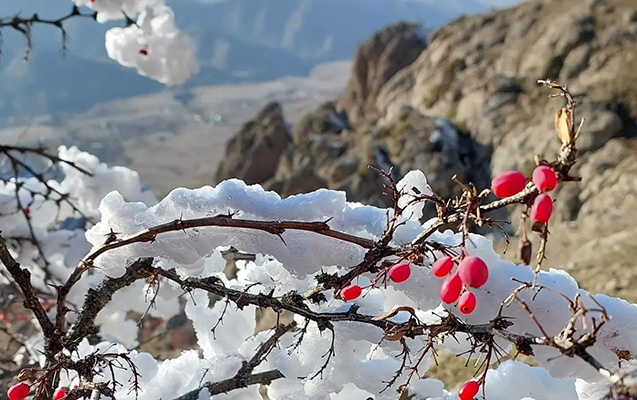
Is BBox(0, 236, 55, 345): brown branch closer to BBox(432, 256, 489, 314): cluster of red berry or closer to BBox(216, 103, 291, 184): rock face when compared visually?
BBox(432, 256, 489, 314): cluster of red berry

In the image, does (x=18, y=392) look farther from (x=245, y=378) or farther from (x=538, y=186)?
(x=538, y=186)

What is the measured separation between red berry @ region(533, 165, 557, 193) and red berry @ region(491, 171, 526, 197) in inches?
1.4

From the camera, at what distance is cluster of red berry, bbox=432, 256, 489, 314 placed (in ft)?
3.11

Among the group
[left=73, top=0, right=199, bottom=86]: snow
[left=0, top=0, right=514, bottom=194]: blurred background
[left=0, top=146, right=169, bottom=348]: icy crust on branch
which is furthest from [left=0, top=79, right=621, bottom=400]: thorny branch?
[left=0, top=0, right=514, bottom=194]: blurred background

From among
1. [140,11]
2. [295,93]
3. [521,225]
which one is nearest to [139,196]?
[140,11]

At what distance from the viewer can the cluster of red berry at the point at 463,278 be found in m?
0.95

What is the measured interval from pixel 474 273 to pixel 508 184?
0.16 meters

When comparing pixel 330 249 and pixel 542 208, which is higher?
pixel 330 249

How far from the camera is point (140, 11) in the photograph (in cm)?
425

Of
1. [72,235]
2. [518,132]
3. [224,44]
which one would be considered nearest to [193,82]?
[224,44]

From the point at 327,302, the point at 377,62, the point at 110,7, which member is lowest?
the point at 327,302

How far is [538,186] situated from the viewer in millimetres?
887

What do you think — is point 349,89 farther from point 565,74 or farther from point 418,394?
point 418,394

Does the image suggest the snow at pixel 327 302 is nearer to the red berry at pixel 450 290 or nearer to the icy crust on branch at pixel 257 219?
the icy crust on branch at pixel 257 219
